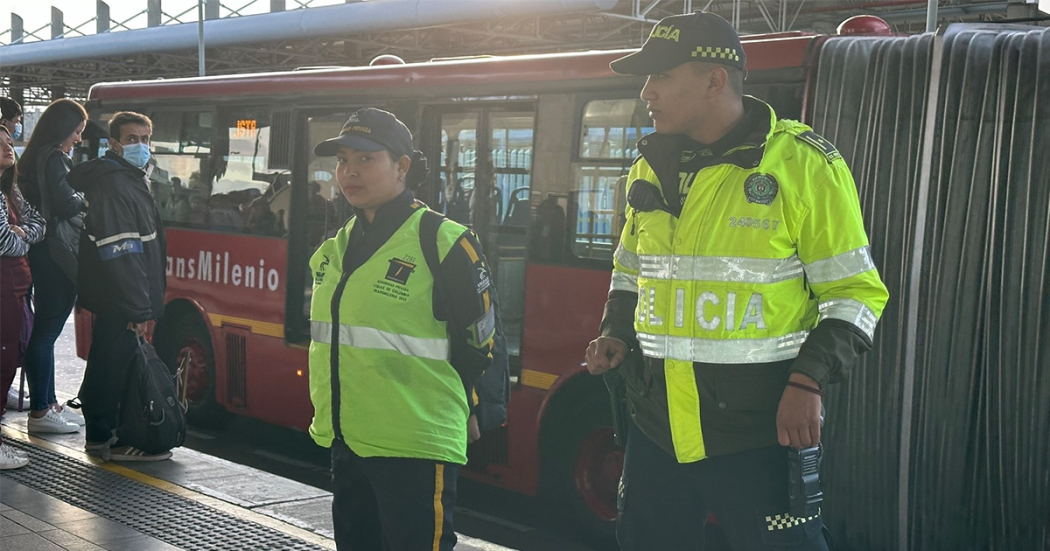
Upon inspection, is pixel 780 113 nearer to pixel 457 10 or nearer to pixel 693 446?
pixel 693 446

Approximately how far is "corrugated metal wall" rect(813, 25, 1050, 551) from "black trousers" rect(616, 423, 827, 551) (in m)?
2.12

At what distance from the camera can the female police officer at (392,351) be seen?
3.55 meters

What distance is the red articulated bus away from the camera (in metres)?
6.01

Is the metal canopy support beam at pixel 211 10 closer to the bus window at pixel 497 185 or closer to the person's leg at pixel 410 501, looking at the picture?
the bus window at pixel 497 185

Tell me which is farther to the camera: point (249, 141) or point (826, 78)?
point (249, 141)

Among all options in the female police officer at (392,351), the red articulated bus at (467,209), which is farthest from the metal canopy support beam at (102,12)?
the female police officer at (392,351)

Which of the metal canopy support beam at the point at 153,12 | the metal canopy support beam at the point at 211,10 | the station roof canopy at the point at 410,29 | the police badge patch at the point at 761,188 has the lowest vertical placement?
the police badge patch at the point at 761,188

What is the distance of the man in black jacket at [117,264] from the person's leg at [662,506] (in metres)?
4.15

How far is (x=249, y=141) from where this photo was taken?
8.24 meters

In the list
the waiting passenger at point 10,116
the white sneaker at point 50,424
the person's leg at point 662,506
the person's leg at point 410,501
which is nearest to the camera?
the person's leg at point 662,506

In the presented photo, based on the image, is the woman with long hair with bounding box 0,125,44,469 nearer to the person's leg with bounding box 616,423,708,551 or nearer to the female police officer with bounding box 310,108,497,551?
the female police officer with bounding box 310,108,497,551

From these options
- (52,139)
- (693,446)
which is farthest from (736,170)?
(52,139)

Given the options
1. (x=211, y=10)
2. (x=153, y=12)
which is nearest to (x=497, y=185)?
(x=211, y=10)

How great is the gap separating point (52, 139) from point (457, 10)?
1241cm
